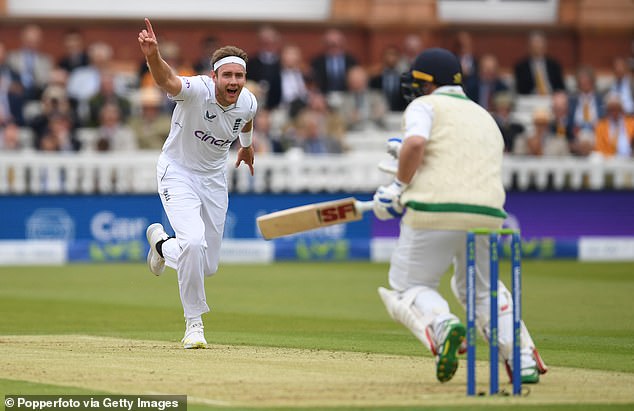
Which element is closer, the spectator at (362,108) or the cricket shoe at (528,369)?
the cricket shoe at (528,369)

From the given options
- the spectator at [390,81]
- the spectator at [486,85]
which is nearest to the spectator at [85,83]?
the spectator at [390,81]

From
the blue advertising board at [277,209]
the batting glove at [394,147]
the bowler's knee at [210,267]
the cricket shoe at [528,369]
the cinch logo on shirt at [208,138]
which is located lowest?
the blue advertising board at [277,209]

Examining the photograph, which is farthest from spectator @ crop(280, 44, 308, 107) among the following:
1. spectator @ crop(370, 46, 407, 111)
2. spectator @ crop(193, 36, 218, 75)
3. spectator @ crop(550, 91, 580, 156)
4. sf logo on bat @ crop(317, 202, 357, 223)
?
sf logo on bat @ crop(317, 202, 357, 223)

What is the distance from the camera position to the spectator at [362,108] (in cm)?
2077

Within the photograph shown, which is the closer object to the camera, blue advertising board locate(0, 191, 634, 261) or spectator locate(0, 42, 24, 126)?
blue advertising board locate(0, 191, 634, 261)

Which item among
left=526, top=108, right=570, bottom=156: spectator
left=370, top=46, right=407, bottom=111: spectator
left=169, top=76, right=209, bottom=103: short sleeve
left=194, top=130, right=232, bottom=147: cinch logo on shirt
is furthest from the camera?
left=370, top=46, right=407, bottom=111: spectator

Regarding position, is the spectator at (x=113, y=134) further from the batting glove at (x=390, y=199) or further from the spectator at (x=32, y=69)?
the batting glove at (x=390, y=199)

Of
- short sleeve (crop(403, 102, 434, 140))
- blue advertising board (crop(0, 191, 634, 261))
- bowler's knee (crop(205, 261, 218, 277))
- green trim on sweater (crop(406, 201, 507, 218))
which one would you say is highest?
short sleeve (crop(403, 102, 434, 140))

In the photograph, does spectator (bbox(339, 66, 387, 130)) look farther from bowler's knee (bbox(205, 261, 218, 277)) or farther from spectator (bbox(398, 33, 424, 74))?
bowler's knee (bbox(205, 261, 218, 277))

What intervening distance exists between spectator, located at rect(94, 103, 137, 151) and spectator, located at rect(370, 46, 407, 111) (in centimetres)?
384

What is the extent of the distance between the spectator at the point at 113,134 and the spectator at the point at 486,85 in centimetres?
483

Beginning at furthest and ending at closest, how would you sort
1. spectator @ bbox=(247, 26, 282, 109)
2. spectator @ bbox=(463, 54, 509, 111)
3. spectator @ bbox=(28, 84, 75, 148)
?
spectator @ bbox=(463, 54, 509, 111)
spectator @ bbox=(247, 26, 282, 109)
spectator @ bbox=(28, 84, 75, 148)

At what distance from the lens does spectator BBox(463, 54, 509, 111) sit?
20375 mm

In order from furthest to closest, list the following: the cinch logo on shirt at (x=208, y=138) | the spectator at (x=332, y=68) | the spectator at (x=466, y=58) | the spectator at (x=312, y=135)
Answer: the spectator at (x=332, y=68) → the spectator at (x=466, y=58) → the spectator at (x=312, y=135) → the cinch logo on shirt at (x=208, y=138)
